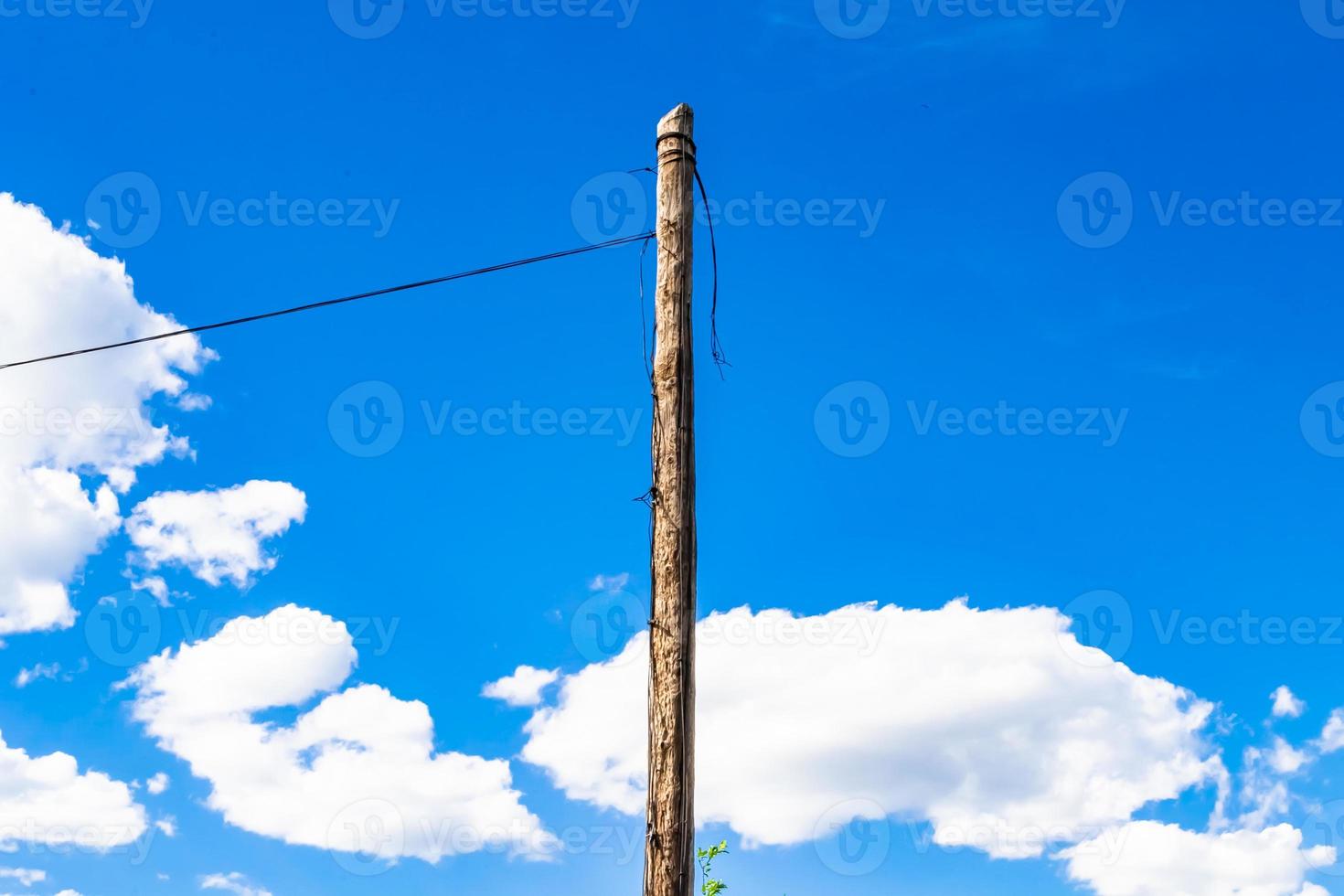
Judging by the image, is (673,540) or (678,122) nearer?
(673,540)

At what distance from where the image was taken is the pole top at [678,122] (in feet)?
30.3

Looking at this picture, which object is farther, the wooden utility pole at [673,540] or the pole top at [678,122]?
the pole top at [678,122]

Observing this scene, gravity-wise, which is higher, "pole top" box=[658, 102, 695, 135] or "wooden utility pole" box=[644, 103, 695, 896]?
"pole top" box=[658, 102, 695, 135]

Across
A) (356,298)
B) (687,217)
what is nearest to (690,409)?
(687,217)

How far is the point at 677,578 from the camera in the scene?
817 cm

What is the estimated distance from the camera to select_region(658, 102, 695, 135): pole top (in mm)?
9242

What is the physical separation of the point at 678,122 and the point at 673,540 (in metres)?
3.28

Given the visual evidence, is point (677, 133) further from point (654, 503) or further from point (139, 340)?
point (139, 340)

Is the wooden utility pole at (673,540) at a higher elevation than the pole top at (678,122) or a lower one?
lower

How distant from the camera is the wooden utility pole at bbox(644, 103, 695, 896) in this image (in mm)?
7766

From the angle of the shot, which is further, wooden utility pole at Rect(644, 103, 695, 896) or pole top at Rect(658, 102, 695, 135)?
A: pole top at Rect(658, 102, 695, 135)

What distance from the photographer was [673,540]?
825 cm

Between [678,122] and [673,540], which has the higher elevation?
[678,122]

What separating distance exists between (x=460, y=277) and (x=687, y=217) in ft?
10.9
